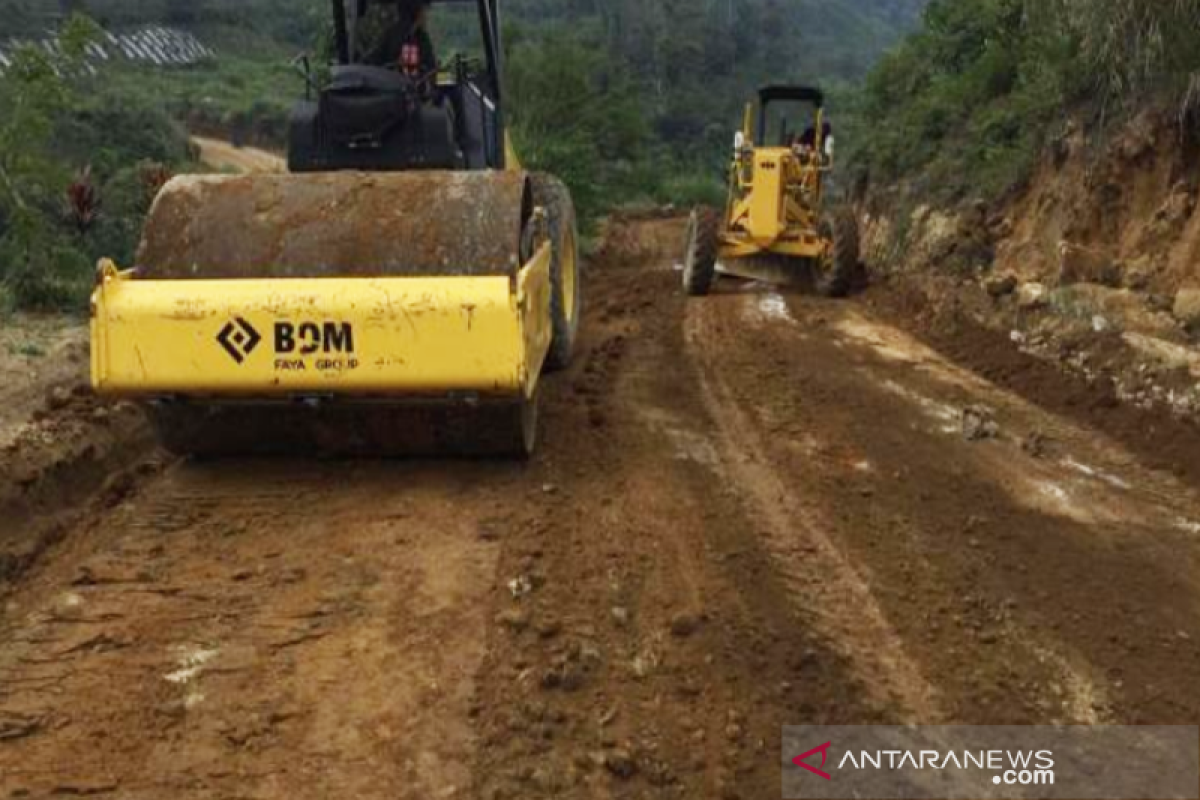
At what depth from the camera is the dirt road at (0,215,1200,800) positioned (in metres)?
3.94

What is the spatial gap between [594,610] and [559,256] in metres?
4.09

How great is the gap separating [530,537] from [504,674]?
4.53 ft

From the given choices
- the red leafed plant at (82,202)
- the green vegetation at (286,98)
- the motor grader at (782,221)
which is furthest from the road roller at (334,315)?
the motor grader at (782,221)

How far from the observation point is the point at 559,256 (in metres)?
8.62

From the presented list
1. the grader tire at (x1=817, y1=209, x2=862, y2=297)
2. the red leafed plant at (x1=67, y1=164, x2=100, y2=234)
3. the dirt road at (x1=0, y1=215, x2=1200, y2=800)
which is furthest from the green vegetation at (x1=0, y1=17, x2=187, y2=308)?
the grader tire at (x1=817, y1=209, x2=862, y2=297)

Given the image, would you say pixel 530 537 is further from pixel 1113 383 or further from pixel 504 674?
pixel 1113 383

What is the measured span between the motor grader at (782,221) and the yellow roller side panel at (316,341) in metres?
9.95

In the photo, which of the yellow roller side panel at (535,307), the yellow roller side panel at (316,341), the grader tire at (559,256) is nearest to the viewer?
the yellow roller side panel at (316,341)

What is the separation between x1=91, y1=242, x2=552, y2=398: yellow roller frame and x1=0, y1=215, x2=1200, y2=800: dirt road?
56 cm

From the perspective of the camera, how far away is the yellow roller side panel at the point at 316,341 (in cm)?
612

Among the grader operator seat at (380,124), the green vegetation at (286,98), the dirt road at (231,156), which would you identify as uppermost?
the grader operator seat at (380,124)

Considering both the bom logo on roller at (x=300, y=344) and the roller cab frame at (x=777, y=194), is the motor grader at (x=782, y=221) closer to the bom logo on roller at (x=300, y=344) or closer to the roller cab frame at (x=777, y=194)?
the roller cab frame at (x=777, y=194)

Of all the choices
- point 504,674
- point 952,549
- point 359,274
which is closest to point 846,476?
point 952,549

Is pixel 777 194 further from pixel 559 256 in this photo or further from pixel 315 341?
pixel 315 341
